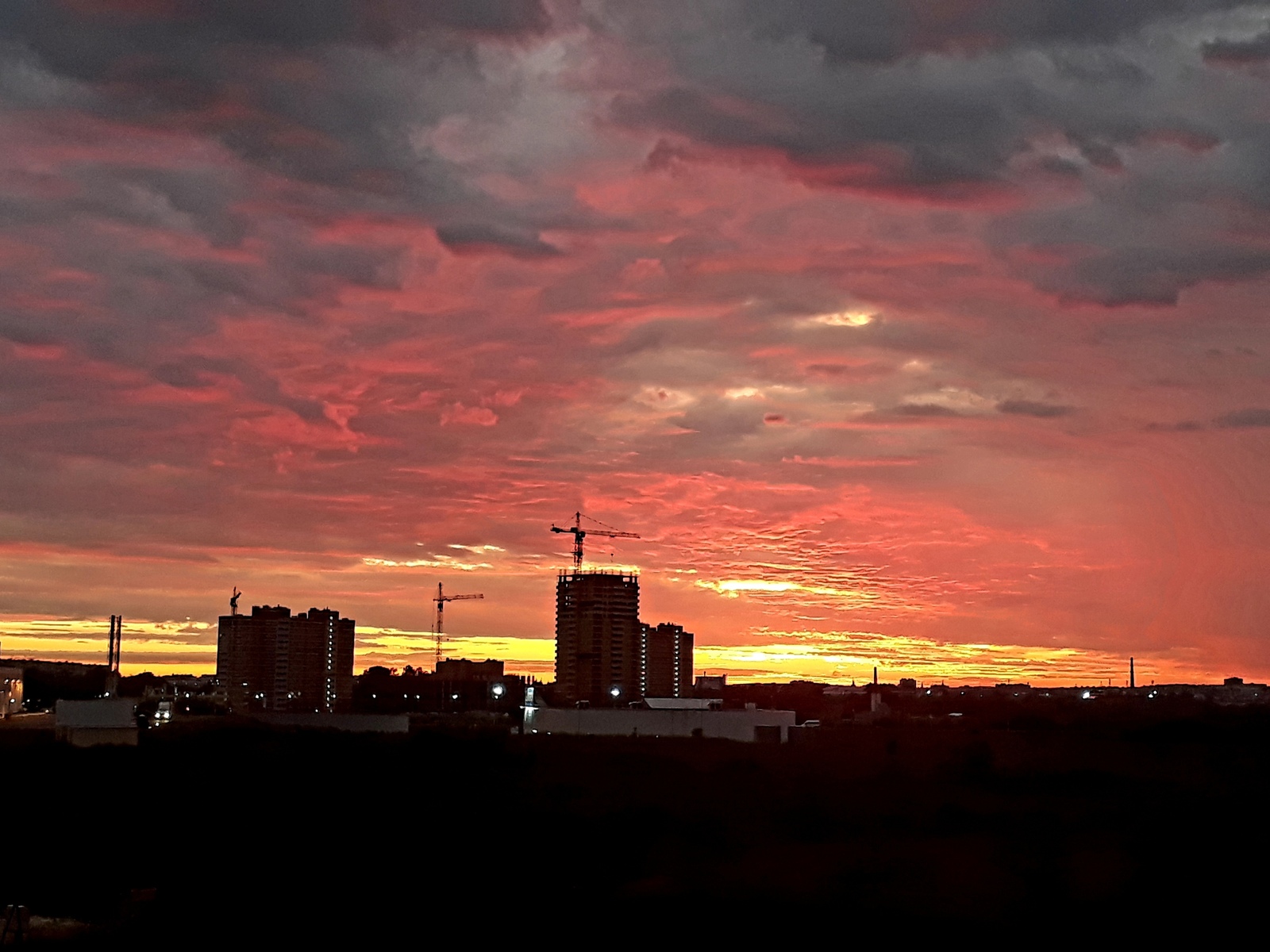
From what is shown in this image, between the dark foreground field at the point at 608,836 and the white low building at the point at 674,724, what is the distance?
5237 millimetres

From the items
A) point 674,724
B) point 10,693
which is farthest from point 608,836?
point 10,693

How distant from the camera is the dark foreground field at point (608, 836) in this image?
120ft

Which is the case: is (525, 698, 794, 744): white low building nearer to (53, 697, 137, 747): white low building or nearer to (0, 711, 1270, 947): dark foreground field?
(0, 711, 1270, 947): dark foreground field

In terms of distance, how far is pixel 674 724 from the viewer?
91812 mm

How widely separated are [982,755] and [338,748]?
3466 cm

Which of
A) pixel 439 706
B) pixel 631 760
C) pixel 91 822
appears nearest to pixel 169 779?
pixel 91 822

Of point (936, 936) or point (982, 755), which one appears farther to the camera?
point (982, 755)

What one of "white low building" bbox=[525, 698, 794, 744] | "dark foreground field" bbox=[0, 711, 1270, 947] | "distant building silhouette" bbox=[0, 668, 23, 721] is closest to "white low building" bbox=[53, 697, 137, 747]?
"dark foreground field" bbox=[0, 711, 1270, 947]

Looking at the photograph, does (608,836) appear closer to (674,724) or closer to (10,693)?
(674,724)

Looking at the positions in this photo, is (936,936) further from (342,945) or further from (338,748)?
(338,748)

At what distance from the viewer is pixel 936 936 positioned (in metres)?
34.1

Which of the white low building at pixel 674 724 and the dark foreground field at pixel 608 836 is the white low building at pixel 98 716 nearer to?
the dark foreground field at pixel 608 836

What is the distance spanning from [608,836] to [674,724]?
39771mm

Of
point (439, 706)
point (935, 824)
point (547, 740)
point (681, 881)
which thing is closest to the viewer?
point (681, 881)
